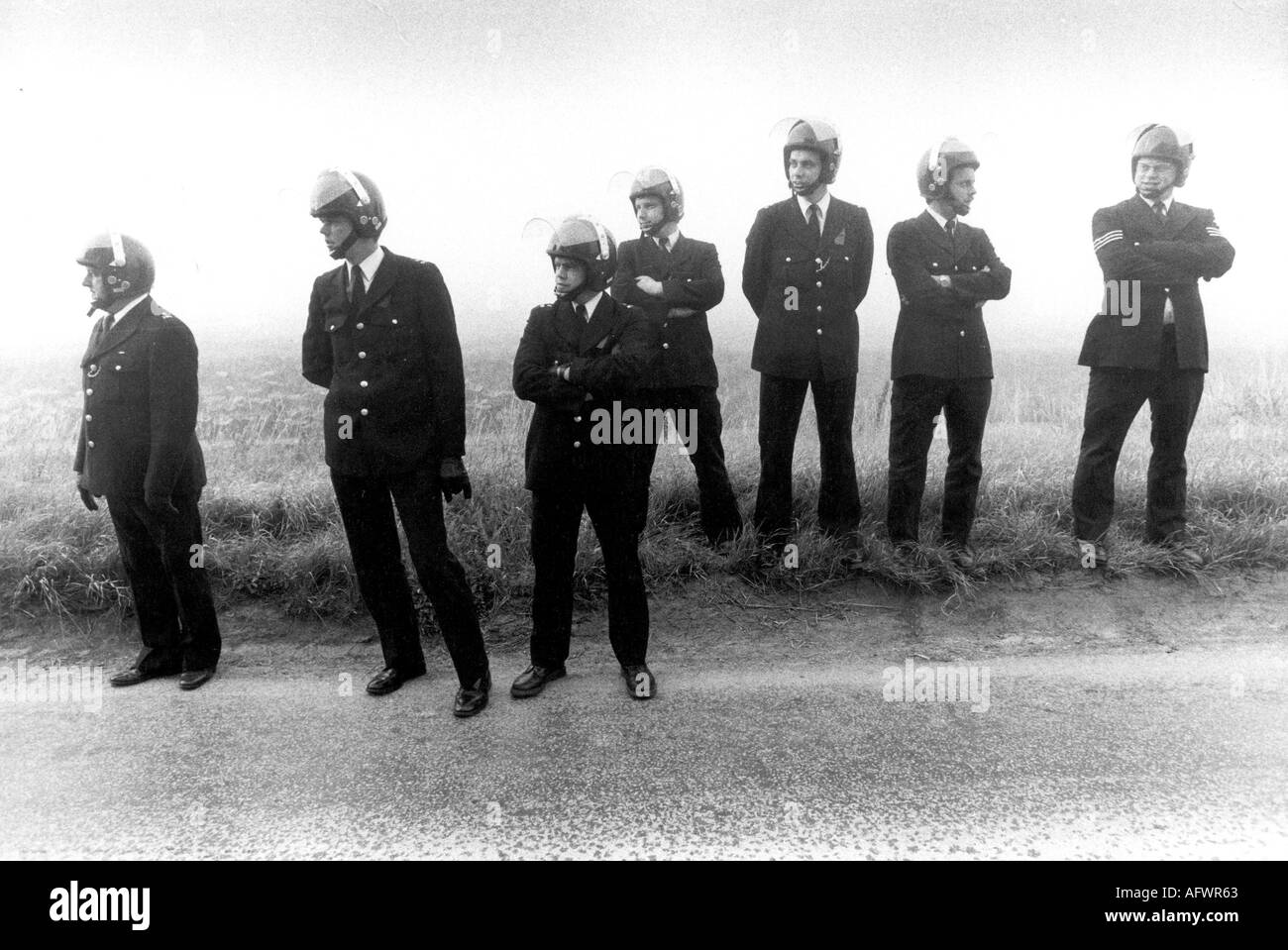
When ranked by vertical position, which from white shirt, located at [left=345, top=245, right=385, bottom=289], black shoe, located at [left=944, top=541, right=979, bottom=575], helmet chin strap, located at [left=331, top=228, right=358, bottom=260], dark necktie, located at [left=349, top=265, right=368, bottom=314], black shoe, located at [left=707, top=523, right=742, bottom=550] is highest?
helmet chin strap, located at [left=331, top=228, right=358, bottom=260]

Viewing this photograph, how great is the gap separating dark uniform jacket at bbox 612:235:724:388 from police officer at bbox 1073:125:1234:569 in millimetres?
2295

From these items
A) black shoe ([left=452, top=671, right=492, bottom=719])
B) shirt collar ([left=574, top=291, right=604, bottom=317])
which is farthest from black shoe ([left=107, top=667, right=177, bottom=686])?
shirt collar ([left=574, top=291, right=604, bottom=317])

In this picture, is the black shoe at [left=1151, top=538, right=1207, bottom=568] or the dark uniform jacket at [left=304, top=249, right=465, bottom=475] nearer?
the dark uniform jacket at [left=304, top=249, right=465, bottom=475]

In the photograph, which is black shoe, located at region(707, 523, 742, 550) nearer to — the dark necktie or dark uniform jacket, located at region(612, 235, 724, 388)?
dark uniform jacket, located at region(612, 235, 724, 388)

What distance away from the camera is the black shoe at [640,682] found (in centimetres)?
413

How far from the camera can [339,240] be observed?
411cm

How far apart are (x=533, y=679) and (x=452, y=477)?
0.99m

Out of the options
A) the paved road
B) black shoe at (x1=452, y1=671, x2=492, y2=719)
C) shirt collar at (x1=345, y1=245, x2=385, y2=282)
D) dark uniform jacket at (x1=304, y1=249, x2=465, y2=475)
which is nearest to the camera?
the paved road

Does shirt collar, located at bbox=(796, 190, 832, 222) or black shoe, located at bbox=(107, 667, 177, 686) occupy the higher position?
shirt collar, located at bbox=(796, 190, 832, 222)

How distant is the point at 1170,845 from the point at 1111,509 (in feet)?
10.2

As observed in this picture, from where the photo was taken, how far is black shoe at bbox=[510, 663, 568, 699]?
4.14m

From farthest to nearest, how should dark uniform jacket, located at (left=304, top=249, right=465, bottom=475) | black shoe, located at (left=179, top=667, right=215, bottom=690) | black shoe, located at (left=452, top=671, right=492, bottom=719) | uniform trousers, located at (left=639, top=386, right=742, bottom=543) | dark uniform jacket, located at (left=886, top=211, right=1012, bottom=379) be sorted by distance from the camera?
uniform trousers, located at (left=639, top=386, right=742, bottom=543) → dark uniform jacket, located at (left=886, top=211, right=1012, bottom=379) → black shoe, located at (left=179, top=667, right=215, bottom=690) → dark uniform jacket, located at (left=304, top=249, right=465, bottom=475) → black shoe, located at (left=452, top=671, right=492, bottom=719)

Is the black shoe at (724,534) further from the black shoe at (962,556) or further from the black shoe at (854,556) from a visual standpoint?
the black shoe at (962,556)

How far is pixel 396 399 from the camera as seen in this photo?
13.4ft
